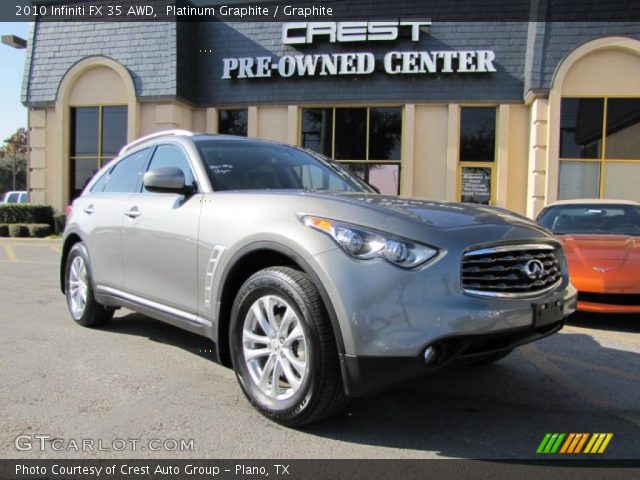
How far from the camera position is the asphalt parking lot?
2771 mm

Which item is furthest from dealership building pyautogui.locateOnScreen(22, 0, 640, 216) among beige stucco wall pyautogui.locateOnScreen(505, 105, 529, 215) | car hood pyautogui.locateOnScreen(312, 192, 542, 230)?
car hood pyautogui.locateOnScreen(312, 192, 542, 230)

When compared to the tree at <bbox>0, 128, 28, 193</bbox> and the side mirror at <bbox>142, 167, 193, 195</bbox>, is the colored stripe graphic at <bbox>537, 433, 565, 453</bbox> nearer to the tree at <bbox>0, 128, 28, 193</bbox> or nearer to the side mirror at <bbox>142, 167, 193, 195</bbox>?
the side mirror at <bbox>142, 167, 193, 195</bbox>

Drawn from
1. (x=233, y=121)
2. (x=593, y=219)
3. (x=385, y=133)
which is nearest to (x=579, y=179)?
(x=385, y=133)

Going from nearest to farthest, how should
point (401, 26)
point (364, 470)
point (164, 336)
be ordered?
point (364, 470)
point (164, 336)
point (401, 26)

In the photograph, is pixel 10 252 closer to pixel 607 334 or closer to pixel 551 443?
pixel 607 334

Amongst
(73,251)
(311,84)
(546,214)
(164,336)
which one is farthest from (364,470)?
(311,84)

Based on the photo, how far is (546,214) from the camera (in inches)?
287

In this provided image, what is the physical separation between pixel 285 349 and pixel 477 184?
512 inches

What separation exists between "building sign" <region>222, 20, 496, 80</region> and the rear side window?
11.1 meters

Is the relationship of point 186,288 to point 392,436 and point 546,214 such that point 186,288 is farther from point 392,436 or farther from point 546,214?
point 546,214

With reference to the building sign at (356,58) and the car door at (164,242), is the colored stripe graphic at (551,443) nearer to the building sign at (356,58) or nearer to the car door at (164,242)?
the car door at (164,242)

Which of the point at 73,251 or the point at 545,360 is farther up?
the point at 73,251

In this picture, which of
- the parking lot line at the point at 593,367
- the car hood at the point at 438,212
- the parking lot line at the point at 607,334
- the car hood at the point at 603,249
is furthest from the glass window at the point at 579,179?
the car hood at the point at 438,212

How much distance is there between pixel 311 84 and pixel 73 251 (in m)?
11.5
